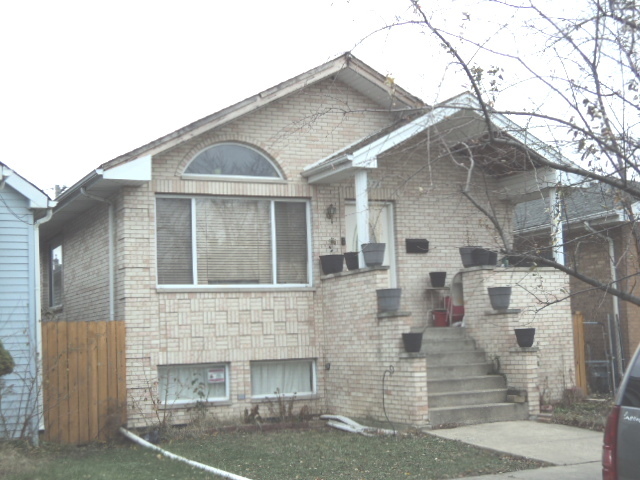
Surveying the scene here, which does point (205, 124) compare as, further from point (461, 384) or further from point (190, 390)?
point (461, 384)

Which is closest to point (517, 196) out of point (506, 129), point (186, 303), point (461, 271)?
point (461, 271)

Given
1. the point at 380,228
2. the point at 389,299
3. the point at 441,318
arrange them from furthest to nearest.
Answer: the point at 380,228, the point at 441,318, the point at 389,299

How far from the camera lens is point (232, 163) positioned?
15.0m

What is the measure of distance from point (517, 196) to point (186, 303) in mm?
6509

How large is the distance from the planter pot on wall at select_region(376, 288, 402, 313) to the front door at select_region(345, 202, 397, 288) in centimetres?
220

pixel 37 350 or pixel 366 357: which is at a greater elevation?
pixel 37 350

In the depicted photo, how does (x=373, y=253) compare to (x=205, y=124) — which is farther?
(x=205, y=124)

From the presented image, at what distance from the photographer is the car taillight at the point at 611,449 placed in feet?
19.9

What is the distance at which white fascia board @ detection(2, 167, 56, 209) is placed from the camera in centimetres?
1261

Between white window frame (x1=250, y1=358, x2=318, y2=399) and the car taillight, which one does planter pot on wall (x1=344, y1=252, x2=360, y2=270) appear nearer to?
white window frame (x1=250, y1=358, x2=318, y2=399)

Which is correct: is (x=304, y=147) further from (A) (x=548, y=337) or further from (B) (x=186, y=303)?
(A) (x=548, y=337)

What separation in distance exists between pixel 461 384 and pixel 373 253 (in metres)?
2.48

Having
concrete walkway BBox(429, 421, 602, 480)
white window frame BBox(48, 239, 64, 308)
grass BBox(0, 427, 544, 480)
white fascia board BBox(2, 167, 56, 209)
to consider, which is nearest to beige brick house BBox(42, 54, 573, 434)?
concrete walkway BBox(429, 421, 602, 480)

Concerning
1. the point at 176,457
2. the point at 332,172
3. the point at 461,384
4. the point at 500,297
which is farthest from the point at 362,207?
the point at 176,457
